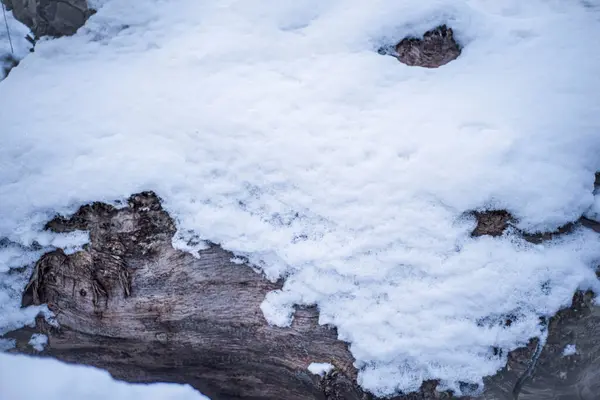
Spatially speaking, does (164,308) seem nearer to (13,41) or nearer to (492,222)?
(492,222)

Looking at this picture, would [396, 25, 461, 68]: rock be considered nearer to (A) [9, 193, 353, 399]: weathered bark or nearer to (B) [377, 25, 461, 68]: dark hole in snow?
(B) [377, 25, 461, 68]: dark hole in snow

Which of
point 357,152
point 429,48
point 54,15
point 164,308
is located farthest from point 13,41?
point 429,48

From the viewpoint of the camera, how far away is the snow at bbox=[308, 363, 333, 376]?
2.27m

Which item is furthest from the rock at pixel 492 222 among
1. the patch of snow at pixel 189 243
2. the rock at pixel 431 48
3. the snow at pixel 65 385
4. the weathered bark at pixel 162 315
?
the snow at pixel 65 385

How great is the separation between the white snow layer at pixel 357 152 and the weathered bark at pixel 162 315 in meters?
0.10

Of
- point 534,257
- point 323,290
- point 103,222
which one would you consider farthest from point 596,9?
point 103,222

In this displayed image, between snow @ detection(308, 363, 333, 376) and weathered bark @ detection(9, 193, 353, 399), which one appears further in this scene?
weathered bark @ detection(9, 193, 353, 399)

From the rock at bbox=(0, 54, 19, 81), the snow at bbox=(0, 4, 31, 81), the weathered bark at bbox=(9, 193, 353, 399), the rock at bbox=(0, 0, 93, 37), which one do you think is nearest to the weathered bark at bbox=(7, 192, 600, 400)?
the weathered bark at bbox=(9, 193, 353, 399)

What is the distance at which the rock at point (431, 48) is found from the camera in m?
2.95

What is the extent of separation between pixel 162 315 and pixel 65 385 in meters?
0.64

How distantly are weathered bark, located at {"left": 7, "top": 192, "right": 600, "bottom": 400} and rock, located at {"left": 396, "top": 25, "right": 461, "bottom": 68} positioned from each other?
1180 mm

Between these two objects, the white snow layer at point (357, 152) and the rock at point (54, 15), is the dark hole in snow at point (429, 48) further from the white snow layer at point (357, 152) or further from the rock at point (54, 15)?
the rock at point (54, 15)

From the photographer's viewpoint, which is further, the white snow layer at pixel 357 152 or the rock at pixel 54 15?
the rock at pixel 54 15

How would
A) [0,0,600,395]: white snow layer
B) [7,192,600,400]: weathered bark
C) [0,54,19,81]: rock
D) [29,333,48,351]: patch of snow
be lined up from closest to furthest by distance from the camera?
[0,0,600,395]: white snow layer
[7,192,600,400]: weathered bark
[29,333,48,351]: patch of snow
[0,54,19,81]: rock
